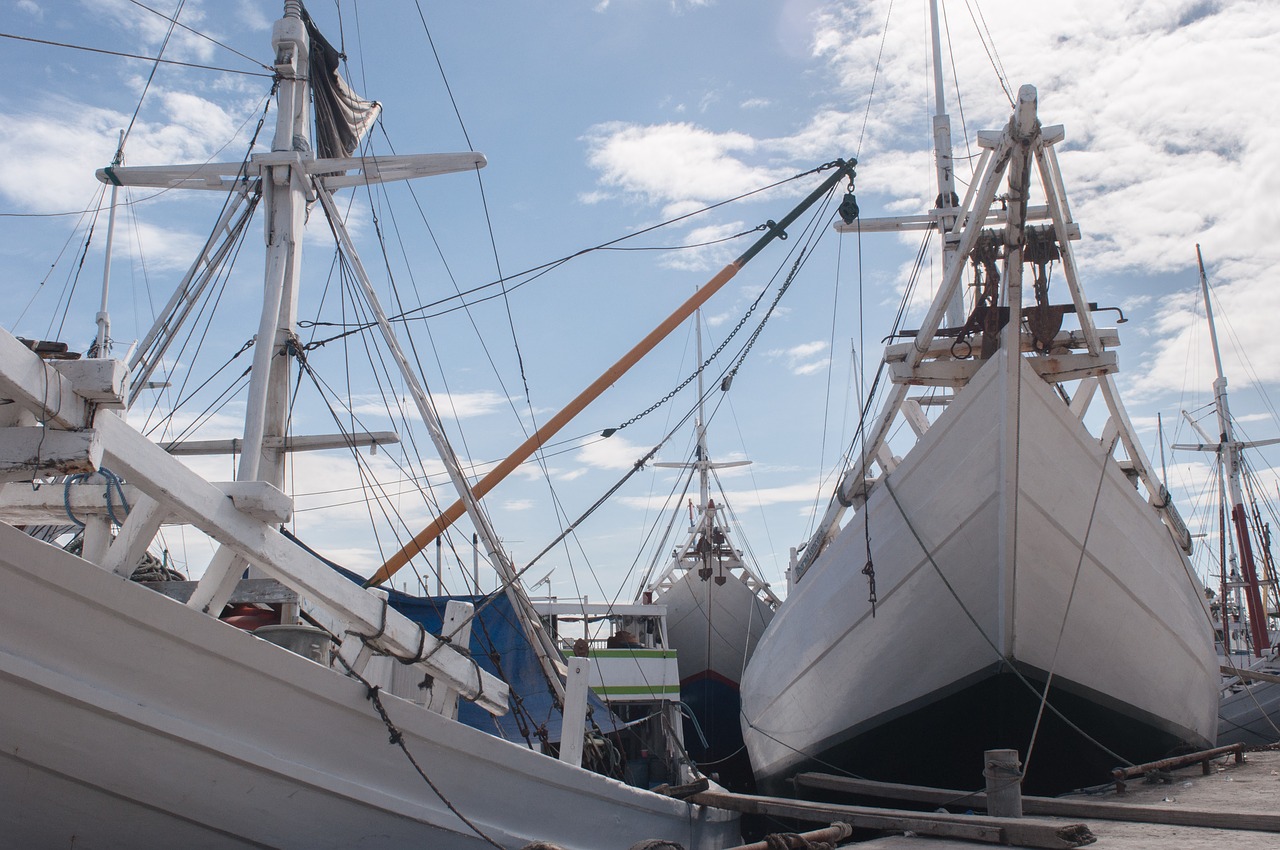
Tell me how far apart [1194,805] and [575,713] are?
15.3ft

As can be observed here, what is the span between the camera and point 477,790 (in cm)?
594

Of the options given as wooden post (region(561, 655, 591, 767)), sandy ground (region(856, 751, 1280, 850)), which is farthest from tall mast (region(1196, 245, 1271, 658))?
wooden post (region(561, 655, 591, 767))

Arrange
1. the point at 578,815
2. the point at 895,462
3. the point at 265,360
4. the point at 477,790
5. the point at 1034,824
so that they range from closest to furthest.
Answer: the point at 1034,824, the point at 477,790, the point at 578,815, the point at 265,360, the point at 895,462

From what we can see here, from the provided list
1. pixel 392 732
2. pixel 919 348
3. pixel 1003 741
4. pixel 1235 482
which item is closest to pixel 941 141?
pixel 919 348

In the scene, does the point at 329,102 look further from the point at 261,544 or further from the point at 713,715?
the point at 713,715

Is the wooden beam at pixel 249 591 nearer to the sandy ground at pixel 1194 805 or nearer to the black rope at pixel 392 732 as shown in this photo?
the black rope at pixel 392 732

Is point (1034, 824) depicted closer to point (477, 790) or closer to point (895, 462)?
point (477, 790)

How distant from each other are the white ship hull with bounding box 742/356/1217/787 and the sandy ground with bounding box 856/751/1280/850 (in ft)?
2.48

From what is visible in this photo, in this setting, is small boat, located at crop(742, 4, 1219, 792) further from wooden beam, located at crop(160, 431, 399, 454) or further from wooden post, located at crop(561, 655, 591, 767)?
wooden beam, located at crop(160, 431, 399, 454)

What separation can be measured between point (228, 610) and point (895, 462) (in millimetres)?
7045

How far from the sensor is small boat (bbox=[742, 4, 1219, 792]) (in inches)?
331

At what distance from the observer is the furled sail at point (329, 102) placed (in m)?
10.8

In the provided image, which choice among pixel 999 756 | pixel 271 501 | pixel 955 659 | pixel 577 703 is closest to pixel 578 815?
pixel 577 703

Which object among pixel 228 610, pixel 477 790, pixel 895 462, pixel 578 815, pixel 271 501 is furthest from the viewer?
pixel 895 462
